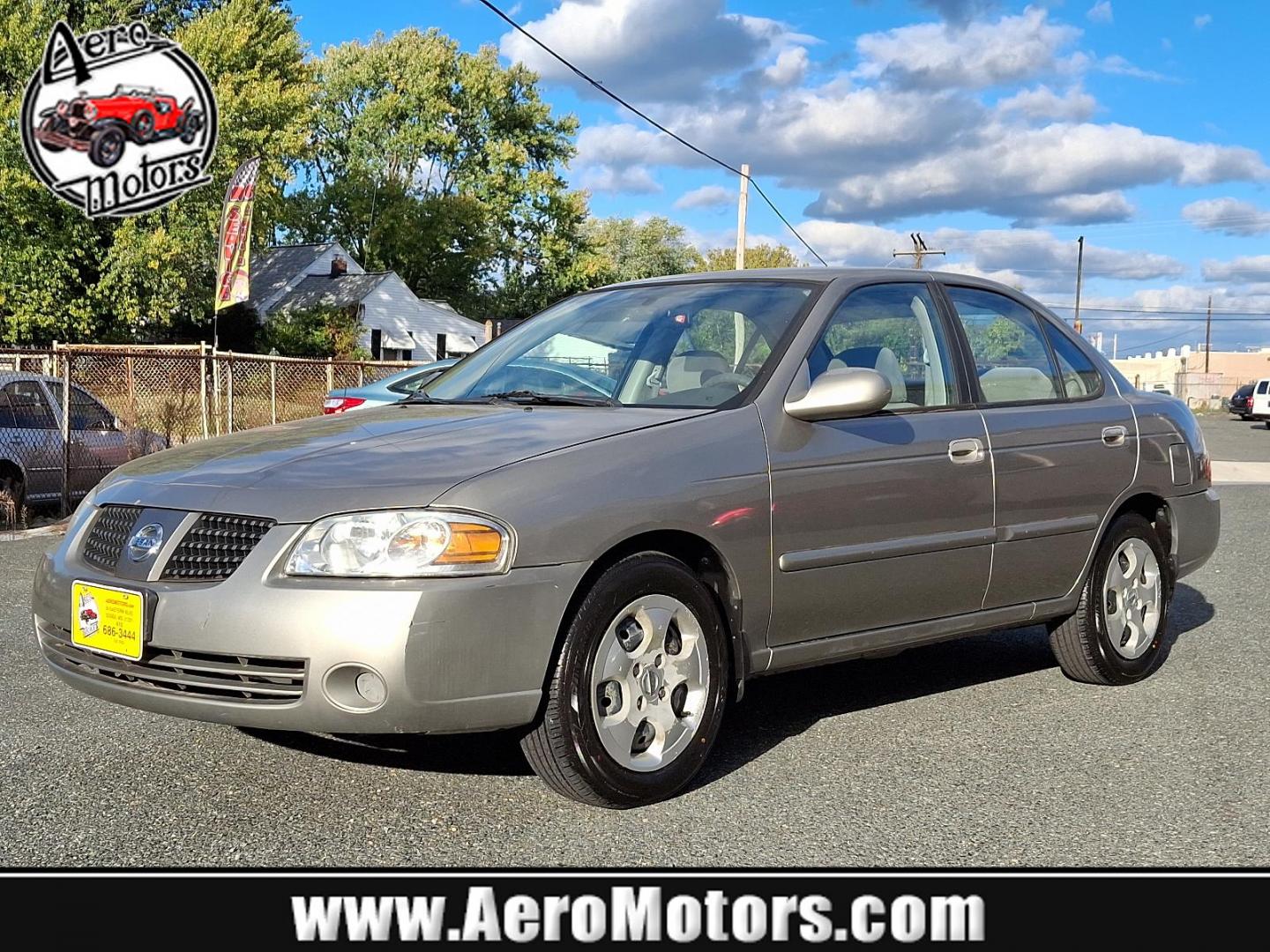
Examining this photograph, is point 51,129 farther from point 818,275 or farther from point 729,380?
point 729,380

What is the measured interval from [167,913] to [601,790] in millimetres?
1272

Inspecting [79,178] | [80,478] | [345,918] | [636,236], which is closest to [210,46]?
[79,178]

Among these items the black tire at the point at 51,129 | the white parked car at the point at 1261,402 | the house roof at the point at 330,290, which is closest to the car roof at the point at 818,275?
the black tire at the point at 51,129

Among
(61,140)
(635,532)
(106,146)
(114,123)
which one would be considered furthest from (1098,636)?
(61,140)

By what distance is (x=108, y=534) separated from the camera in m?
4.27

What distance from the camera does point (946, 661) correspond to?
6.63 metres

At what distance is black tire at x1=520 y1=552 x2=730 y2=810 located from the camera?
3961 millimetres

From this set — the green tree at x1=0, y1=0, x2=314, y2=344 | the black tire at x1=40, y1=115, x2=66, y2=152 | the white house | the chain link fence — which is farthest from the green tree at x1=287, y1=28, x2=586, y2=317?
the chain link fence

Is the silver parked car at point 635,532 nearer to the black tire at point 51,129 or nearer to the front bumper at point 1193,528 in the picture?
the front bumper at point 1193,528

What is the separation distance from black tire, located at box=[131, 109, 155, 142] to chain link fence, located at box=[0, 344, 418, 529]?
14070mm

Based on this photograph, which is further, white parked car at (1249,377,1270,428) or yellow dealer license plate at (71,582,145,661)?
white parked car at (1249,377,1270,428)

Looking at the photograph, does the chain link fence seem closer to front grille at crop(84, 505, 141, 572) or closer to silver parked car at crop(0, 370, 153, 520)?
silver parked car at crop(0, 370, 153, 520)

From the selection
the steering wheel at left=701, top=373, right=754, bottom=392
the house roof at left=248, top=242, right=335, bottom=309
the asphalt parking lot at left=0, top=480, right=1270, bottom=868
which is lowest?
the asphalt parking lot at left=0, top=480, right=1270, bottom=868

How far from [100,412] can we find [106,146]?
20854mm
